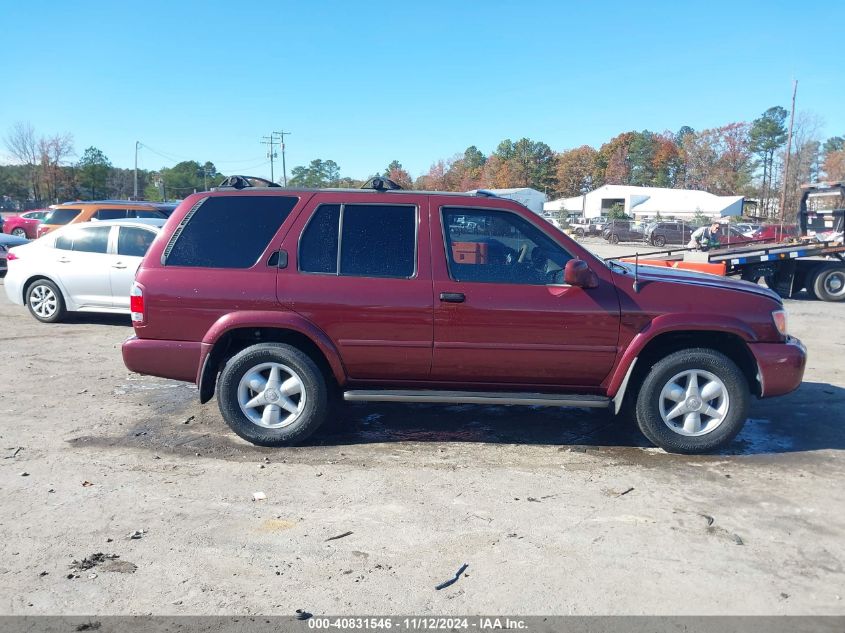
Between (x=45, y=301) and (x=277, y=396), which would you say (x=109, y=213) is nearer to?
(x=45, y=301)

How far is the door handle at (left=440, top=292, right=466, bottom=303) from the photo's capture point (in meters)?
4.86

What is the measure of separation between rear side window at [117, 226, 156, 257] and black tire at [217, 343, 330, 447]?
5412mm

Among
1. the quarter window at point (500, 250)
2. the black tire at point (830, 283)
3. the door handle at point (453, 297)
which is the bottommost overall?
the black tire at point (830, 283)

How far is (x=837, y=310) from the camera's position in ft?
44.4

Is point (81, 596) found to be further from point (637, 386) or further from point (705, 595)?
point (637, 386)

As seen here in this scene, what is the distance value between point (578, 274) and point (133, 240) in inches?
288

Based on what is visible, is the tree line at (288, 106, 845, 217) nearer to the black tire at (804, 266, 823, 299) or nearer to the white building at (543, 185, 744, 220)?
the white building at (543, 185, 744, 220)

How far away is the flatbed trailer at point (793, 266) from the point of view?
568 inches

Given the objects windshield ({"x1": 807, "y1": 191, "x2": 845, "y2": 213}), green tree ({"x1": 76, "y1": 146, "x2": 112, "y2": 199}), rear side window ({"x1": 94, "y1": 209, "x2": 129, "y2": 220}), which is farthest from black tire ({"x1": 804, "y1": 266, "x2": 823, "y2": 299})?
green tree ({"x1": 76, "y1": 146, "x2": 112, "y2": 199})

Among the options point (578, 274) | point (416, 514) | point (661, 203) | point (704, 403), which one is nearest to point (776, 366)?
point (704, 403)

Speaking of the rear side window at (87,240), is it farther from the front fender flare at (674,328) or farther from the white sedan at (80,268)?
the front fender flare at (674,328)

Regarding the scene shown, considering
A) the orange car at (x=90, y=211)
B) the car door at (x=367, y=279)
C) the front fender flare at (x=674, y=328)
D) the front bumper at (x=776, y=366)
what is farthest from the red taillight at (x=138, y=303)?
the orange car at (x=90, y=211)

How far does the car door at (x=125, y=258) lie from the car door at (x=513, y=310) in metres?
6.17

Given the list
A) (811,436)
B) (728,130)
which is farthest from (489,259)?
(728,130)
